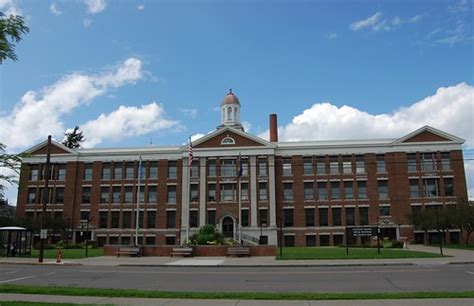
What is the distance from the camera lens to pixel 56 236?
64.6 meters

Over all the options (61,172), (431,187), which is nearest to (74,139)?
(61,172)

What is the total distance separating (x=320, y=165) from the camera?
6297 centimetres

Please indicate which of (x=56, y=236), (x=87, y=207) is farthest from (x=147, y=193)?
(x=56, y=236)

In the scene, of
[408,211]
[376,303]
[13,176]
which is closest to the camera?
[13,176]

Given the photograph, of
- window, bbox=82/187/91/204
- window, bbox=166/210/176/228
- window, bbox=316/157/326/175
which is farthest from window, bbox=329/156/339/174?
window, bbox=82/187/91/204

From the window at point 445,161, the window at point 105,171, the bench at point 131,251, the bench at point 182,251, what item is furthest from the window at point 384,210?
the window at point 105,171

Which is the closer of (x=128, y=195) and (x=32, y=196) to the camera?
(x=128, y=195)

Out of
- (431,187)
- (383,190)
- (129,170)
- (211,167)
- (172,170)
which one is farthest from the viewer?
(129,170)

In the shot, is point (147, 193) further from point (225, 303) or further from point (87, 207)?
point (225, 303)

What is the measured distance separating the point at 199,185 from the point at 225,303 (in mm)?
51087

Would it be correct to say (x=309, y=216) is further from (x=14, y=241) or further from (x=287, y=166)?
(x=14, y=241)

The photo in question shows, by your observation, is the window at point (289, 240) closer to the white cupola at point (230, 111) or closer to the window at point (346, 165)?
the window at point (346, 165)

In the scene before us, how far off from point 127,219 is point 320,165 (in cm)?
2810

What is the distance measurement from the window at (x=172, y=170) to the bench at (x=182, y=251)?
27552 millimetres
